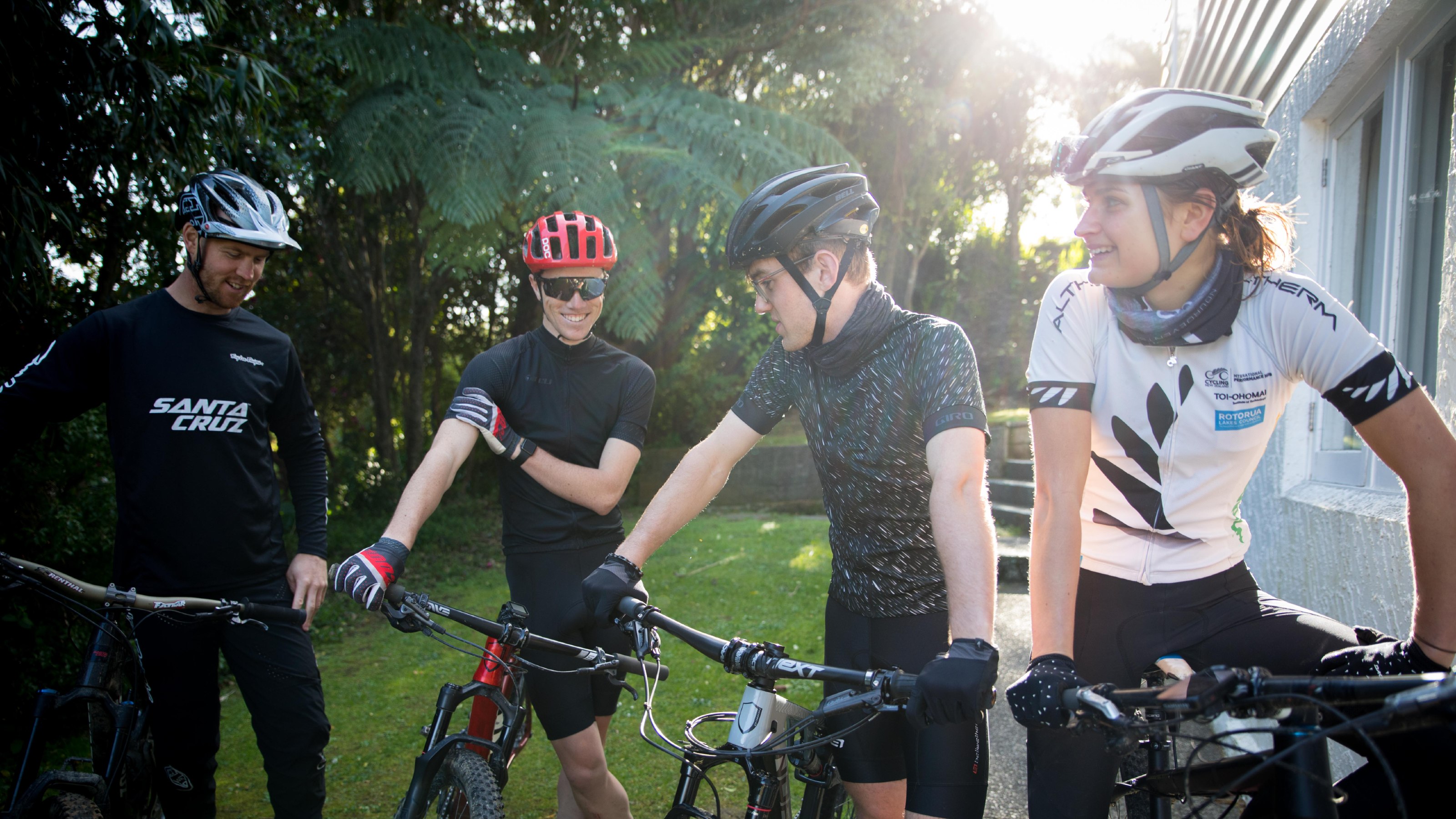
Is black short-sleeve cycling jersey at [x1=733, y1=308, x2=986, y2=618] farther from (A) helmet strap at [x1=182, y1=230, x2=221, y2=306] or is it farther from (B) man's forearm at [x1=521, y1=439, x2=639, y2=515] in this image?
(A) helmet strap at [x1=182, y1=230, x2=221, y2=306]

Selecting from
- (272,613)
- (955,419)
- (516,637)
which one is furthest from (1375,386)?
(272,613)

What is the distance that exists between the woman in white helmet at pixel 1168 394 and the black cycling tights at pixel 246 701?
97.3 inches

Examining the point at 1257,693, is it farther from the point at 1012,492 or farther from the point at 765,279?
the point at 1012,492

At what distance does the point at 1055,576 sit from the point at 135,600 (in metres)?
2.81

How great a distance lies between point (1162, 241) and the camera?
7.37 feet

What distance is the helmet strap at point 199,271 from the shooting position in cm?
322

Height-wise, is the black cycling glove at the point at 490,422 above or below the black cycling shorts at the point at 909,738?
above

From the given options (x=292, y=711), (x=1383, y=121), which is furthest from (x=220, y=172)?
(x=1383, y=121)

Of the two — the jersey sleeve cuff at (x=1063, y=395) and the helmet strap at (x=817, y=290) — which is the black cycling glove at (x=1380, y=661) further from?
the helmet strap at (x=817, y=290)

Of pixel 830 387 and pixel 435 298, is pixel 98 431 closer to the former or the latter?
pixel 830 387

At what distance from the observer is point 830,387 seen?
8.64 ft

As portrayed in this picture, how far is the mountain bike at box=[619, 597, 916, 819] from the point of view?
6.31ft

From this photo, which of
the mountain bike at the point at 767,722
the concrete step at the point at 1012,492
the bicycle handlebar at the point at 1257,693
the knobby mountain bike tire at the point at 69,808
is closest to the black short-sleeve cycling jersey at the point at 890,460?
the mountain bike at the point at 767,722

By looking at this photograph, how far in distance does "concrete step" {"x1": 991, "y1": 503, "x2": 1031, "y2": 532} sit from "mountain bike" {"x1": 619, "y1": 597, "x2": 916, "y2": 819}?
7972mm
